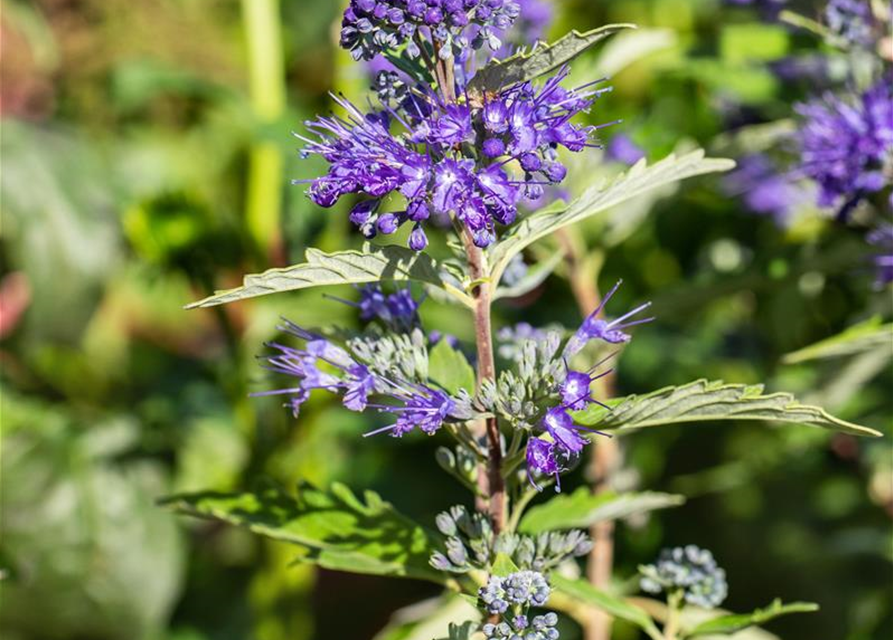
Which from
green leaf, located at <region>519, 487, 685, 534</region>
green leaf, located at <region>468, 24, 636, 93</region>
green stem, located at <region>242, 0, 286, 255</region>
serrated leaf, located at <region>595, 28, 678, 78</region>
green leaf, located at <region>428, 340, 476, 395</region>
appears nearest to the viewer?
green leaf, located at <region>468, 24, 636, 93</region>

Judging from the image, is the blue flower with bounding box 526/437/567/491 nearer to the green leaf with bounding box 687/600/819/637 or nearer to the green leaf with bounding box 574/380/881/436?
the green leaf with bounding box 574/380/881/436

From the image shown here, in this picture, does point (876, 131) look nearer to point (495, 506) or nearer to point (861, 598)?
point (495, 506)

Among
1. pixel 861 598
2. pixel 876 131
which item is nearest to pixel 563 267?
pixel 876 131

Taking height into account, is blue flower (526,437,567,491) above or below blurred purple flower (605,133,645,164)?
below

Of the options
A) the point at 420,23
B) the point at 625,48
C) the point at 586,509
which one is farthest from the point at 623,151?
the point at 420,23

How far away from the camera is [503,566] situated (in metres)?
0.71

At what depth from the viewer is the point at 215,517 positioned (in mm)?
865

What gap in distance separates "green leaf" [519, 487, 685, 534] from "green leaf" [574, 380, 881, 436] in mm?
182

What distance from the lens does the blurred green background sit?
1.38m

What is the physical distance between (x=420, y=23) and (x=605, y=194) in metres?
0.16

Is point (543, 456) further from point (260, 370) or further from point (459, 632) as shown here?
point (260, 370)

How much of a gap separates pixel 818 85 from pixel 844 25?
164mm

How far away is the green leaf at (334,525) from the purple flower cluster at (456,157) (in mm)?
251

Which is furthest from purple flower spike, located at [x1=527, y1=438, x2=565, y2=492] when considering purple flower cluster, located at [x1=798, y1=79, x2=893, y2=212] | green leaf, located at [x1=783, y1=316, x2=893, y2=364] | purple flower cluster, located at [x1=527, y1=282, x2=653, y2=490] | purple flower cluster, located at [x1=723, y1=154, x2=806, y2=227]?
purple flower cluster, located at [x1=723, y1=154, x2=806, y2=227]
